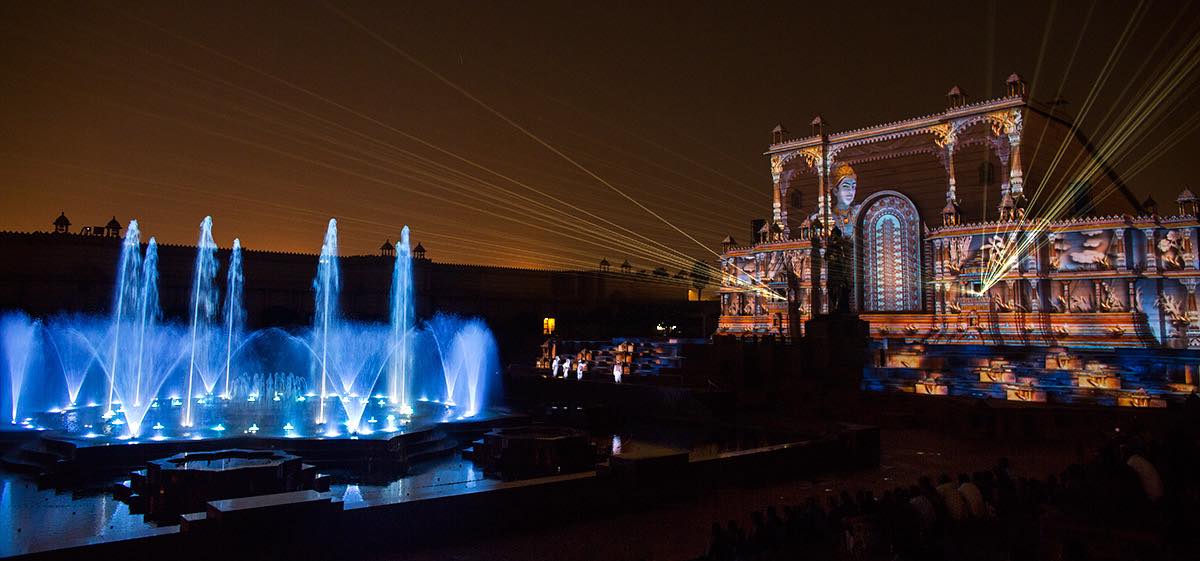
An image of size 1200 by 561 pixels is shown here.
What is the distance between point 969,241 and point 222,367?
32.8 meters

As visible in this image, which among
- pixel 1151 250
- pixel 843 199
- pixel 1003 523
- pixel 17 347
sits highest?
pixel 843 199

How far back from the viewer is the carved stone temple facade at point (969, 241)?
28.1 meters

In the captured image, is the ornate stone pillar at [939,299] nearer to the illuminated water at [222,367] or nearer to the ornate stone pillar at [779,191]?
the ornate stone pillar at [779,191]

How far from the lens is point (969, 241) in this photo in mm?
A: 32031

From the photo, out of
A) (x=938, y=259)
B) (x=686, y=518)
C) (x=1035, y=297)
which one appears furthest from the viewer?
(x=938, y=259)

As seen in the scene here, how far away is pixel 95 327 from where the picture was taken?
115ft

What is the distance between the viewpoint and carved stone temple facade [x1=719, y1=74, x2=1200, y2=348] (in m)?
28.1

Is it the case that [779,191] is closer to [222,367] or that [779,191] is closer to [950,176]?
[950,176]

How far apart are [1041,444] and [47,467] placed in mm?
19587

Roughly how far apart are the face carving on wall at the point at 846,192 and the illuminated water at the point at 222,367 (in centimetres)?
2040

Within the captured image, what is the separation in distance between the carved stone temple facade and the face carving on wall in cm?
5

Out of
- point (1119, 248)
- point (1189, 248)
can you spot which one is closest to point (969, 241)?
point (1119, 248)

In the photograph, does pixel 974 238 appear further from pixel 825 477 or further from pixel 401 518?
pixel 401 518

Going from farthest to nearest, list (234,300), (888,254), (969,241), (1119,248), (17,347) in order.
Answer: (234,300)
(888,254)
(969,241)
(1119,248)
(17,347)
